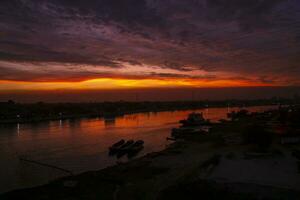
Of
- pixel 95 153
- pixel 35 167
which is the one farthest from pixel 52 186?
pixel 95 153

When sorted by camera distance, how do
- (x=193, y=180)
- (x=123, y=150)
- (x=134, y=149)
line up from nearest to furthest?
(x=193, y=180)
(x=123, y=150)
(x=134, y=149)

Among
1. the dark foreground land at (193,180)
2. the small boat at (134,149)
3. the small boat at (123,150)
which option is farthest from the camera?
the small boat at (134,149)

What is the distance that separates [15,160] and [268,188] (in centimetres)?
2040

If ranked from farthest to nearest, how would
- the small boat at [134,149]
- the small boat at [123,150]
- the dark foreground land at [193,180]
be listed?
1. the small boat at [134,149]
2. the small boat at [123,150]
3. the dark foreground land at [193,180]

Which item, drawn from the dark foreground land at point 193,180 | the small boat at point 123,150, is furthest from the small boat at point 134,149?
the dark foreground land at point 193,180

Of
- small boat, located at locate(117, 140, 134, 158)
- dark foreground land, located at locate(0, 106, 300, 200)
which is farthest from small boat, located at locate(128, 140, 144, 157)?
dark foreground land, located at locate(0, 106, 300, 200)

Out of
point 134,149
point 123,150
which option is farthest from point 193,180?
point 134,149

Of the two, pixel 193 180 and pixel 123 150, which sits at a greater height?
pixel 193 180

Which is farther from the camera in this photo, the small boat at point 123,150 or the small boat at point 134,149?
the small boat at point 134,149

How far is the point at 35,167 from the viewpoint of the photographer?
902 inches

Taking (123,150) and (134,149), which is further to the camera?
(134,149)

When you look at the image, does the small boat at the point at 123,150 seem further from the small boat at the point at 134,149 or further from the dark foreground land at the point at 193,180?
the dark foreground land at the point at 193,180

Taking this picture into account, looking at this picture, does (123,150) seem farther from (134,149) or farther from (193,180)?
(193,180)

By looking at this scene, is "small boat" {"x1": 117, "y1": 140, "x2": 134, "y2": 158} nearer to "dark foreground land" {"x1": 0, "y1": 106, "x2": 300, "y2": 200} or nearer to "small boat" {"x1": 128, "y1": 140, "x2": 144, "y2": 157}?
"small boat" {"x1": 128, "y1": 140, "x2": 144, "y2": 157}
